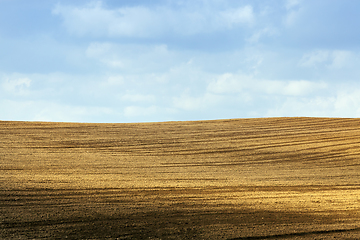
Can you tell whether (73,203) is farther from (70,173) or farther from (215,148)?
(215,148)

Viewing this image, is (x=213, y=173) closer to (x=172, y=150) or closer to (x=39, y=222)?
(x=172, y=150)

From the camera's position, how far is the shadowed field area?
8312mm

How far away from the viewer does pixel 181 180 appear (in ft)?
41.3

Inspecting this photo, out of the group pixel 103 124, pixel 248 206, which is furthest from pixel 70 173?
pixel 103 124

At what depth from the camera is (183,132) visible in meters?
20.0

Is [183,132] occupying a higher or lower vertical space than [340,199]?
higher

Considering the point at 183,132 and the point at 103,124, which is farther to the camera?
the point at 103,124

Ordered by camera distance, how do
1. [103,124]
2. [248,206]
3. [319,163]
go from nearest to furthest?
[248,206] < [319,163] < [103,124]

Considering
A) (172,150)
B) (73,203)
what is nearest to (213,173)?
(172,150)

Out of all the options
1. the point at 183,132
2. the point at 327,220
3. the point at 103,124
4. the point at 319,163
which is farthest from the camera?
the point at 103,124

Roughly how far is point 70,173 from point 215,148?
664 cm

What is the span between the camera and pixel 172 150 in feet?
55.5

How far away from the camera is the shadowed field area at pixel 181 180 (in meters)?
8.31

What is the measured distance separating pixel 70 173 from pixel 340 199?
297 inches
